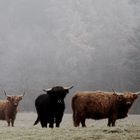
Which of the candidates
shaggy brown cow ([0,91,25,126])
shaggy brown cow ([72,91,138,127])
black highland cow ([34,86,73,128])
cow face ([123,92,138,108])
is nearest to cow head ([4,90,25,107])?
shaggy brown cow ([0,91,25,126])

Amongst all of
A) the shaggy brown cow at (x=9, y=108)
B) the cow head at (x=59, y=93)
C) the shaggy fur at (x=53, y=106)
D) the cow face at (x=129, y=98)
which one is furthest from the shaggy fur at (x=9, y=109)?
the cow face at (x=129, y=98)

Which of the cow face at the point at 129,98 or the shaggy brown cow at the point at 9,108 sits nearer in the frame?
the cow face at the point at 129,98

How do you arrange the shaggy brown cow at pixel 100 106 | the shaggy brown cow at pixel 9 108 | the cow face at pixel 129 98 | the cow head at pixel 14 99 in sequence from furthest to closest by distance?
the shaggy brown cow at pixel 9 108
the cow head at pixel 14 99
the shaggy brown cow at pixel 100 106
the cow face at pixel 129 98

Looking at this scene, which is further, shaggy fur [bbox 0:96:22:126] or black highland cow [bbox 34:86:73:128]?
shaggy fur [bbox 0:96:22:126]

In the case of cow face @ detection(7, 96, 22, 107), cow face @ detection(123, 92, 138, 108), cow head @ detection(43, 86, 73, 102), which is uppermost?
cow head @ detection(43, 86, 73, 102)

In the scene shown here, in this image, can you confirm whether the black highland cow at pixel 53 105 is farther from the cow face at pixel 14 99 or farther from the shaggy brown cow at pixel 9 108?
the shaggy brown cow at pixel 9 108

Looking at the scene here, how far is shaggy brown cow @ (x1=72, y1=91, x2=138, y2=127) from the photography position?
2414cm

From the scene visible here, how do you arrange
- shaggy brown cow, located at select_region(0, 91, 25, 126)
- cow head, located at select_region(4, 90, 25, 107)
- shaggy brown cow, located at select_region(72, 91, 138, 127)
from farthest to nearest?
shaggy brown cow, located at select_region(0, 91, 25, 126), cow head, located at select_region(4, 90, 25, 107), shaggy brown cow, located at select_region(72, 91, 138, 127)

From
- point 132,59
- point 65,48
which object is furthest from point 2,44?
point 132,59

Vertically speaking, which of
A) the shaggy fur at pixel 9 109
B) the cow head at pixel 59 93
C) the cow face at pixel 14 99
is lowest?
the shaggy fur at pixel 9 109

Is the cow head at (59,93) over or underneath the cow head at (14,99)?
over

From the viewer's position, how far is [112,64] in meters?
76.1

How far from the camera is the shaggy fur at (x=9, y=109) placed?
30.8 m

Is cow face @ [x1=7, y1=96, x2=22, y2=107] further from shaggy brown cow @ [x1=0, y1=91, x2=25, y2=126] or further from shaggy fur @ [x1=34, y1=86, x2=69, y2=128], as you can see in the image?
shaggy fur @ [x1=34, y1=86, x2=69, y2=128]
